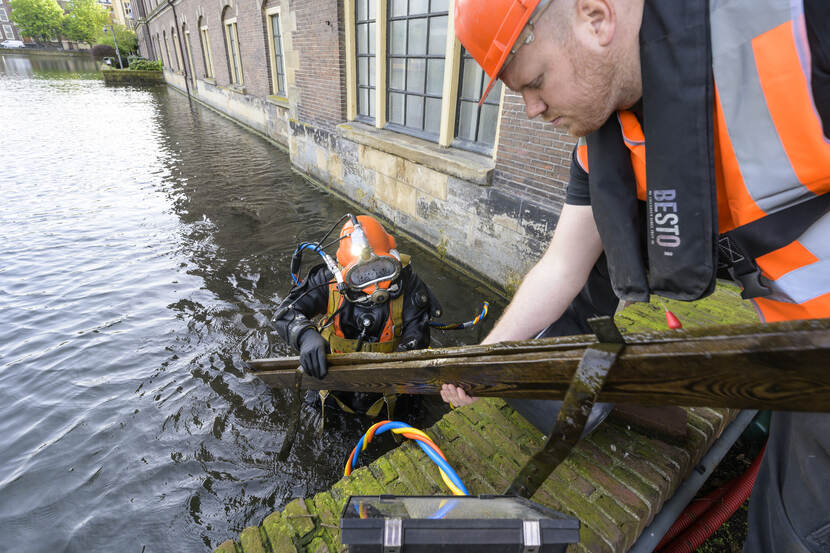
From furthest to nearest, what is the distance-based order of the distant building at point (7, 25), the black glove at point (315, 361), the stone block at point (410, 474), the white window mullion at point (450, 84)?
1. the distant building at point (7, 25)
2. the white window mullion at point (450, 84)
3. the black glove at point (315, 361)
4. the stone block at point (410, 474)

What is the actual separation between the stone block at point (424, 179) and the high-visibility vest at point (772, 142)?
A: 5.15 m

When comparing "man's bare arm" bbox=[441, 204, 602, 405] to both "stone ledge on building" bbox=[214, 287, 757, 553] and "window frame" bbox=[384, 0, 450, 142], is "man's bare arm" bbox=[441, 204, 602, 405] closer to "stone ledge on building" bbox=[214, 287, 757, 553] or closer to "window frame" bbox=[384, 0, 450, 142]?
"stone ledge on building" bbox=[214, 287, 757, 553]

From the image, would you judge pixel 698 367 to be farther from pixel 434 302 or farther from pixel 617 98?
pixel 434 302

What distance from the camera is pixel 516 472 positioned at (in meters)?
1.82

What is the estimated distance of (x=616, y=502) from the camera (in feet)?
5.52

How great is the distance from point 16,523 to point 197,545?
1.45 m

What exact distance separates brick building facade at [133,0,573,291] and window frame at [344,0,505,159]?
0.02 m

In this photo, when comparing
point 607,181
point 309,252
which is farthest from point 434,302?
point 309,252

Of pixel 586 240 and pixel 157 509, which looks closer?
pixel 586 240

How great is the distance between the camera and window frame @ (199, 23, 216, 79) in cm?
2017

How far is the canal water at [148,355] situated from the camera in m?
2.93

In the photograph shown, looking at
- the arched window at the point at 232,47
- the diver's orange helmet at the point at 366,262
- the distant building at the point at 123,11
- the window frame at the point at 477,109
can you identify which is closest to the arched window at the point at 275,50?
the arched window at the point at 232,47

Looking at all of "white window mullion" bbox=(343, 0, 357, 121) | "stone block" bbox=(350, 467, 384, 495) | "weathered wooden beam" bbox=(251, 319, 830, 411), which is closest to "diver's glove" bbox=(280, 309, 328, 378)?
"stone block" bbox=(350, 467, 384, 495)

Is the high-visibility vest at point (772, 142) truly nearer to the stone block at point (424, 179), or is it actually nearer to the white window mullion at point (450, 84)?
the stone block at point (424, 179)
